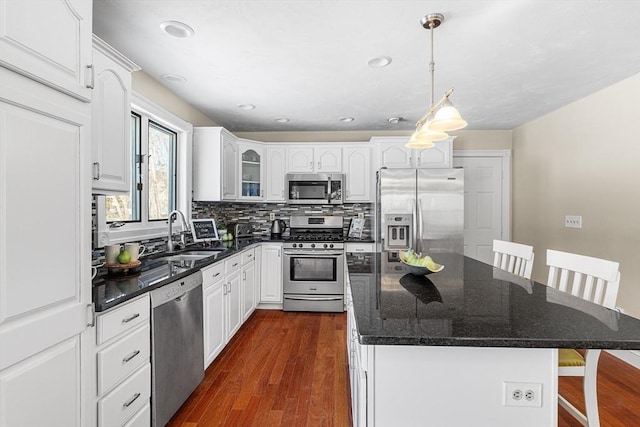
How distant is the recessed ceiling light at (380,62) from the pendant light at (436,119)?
1.42ft

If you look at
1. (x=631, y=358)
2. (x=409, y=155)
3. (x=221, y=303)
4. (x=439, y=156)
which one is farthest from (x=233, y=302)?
(x=631, y=358)

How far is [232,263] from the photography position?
3.00m

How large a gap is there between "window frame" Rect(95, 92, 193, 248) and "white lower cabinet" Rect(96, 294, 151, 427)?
843 millimetres

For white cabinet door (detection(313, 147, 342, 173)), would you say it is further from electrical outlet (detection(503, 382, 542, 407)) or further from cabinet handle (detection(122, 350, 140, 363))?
electrical outlet (detection(503, 382, 542, 407))

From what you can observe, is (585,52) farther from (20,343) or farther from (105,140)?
(20,343)

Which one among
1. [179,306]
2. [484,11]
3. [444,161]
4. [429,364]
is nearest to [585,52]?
[484,11]

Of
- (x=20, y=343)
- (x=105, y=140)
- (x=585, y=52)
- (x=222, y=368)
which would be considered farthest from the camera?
(x=222, y=368)

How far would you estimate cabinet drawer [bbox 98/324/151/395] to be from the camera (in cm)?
135

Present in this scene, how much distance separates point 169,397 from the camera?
6.04 ft

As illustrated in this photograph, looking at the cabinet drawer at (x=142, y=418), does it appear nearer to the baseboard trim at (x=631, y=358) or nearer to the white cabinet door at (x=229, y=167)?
the white cabinet door at (x=229, y=167)

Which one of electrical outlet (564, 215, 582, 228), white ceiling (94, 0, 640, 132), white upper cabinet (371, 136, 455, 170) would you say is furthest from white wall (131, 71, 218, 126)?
electrical outlet (564, 215, 582, 228)

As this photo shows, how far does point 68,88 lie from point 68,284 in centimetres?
72

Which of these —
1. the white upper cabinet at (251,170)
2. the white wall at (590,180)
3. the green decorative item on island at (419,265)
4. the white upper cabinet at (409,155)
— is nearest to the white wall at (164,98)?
the white upper cabinet at (251,170)

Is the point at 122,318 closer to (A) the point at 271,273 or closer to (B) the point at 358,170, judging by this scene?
(A) the point at 271,273
